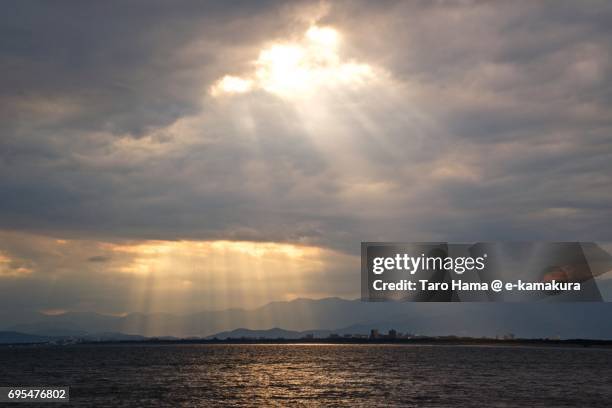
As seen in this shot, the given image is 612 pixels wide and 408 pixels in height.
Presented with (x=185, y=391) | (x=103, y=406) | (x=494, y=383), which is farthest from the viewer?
(x=494, y=383)

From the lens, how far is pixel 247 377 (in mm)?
142875

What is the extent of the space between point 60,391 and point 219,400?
30839 mm

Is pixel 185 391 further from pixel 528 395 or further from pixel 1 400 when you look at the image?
pixel 528 395

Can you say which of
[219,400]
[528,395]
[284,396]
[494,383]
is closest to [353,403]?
[284,396]

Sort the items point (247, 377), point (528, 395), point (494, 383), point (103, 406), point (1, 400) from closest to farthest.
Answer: point (103, 406) < point (1, 400) < point (528, 395) < point (494, 383) < point (247, 377)

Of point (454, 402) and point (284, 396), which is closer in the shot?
point (454, 402)

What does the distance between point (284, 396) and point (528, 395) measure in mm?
39121

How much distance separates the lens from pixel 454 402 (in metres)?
90.8

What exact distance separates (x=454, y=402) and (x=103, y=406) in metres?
49.7

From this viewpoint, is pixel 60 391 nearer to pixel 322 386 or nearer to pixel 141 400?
pixel 141 400

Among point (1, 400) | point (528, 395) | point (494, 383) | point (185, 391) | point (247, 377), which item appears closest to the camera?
point (1, 400)

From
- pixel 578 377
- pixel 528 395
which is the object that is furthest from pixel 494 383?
pixel 578 377

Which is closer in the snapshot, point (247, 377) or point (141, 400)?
point (141, 400)

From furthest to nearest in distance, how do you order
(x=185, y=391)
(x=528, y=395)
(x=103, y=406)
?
(x=185, y=391) → (x=528, y=395) → (x=103, y=406)
